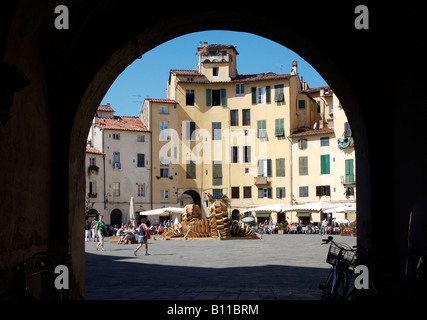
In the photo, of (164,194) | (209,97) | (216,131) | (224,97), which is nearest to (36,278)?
(164,194)

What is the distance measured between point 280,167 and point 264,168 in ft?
5.87

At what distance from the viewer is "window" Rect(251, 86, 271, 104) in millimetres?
63344

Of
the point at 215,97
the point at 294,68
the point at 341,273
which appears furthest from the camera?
the point at 294,68

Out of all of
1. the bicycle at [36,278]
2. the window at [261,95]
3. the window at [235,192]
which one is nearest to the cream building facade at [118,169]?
the window at [235,192]

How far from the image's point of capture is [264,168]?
62.3 meters

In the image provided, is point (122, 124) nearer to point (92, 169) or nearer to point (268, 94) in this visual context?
point (92, 169)

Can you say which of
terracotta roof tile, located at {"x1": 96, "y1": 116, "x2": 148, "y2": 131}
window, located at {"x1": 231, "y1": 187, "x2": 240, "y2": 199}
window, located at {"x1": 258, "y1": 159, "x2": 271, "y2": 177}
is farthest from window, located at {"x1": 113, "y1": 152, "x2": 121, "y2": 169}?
window, located at {"x1": 258, "y1": 159, "x2": 271, "y2": 177}

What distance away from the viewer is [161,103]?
6419 cm

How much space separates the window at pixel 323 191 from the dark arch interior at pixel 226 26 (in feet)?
165

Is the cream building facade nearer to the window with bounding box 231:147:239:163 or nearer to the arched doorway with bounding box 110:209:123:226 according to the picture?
the arched doorway with bounding box 110:209:123:226

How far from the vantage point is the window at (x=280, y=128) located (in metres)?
61.8

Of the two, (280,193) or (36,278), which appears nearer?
(36,278)
